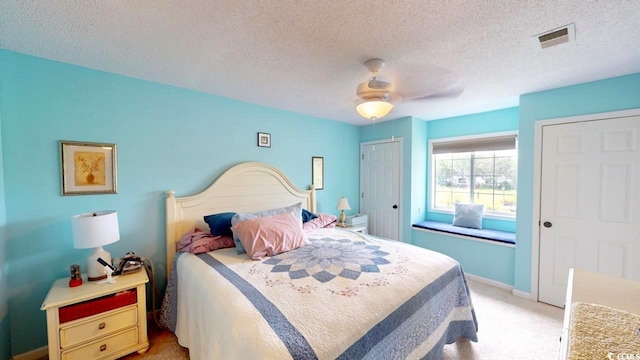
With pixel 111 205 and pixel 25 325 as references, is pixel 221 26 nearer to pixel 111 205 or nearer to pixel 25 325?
pixel 111 205

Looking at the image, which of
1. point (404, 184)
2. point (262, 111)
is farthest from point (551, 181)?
point (262, 111)

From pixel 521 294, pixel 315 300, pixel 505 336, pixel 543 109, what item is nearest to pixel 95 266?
pixel 315 300

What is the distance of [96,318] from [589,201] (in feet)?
14.7

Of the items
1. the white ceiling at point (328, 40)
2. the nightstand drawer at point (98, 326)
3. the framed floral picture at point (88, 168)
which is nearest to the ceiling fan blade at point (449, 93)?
the white ceiling at point (328, 40)

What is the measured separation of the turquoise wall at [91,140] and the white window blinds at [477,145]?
9.38ft

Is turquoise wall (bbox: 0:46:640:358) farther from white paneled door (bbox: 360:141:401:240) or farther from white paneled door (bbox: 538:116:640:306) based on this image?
white paneled door (bbox: 360:141:401:240)

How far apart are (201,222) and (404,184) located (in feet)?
9.74

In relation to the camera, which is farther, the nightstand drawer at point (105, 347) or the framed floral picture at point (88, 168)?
the framed floral picture at point (88, 168)

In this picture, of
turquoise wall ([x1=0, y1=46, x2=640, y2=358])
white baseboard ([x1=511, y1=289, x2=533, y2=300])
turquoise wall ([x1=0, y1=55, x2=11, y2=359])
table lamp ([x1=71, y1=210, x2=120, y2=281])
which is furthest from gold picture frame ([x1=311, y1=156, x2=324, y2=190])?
turquoise wall ([x1=0, y1=55, x2=11, y2=359])

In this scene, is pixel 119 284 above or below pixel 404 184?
below

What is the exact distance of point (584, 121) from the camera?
2.43m

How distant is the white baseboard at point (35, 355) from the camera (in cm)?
180

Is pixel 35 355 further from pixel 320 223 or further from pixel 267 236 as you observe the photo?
pixel 320 223

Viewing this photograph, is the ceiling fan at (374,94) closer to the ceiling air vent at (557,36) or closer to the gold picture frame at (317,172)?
the ceiling air vent at (557,36)
